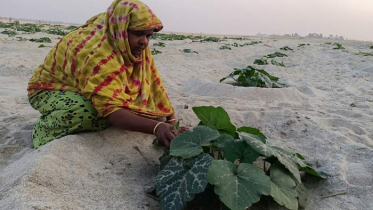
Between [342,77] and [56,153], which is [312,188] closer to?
[56,153]

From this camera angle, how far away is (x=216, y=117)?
1843 mm

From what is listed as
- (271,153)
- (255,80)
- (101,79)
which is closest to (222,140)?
(271,153)

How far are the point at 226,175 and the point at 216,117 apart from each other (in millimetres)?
530

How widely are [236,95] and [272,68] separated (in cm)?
302

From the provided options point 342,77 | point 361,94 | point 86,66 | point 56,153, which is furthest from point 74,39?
point 342,77

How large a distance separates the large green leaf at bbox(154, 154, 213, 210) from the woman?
1.14 feet

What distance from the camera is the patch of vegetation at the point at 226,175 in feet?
4.32

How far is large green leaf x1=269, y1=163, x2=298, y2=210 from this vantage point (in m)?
1.39

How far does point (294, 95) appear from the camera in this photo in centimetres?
386

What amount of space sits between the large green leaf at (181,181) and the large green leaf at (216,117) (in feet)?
1.19

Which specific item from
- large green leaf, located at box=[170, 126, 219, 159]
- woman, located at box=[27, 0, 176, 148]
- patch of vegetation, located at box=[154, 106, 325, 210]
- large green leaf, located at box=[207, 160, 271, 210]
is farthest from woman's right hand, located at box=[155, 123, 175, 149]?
large green leaf, located at box=[207, 160, 271, 210]

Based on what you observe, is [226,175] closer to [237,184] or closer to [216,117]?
[237,184]

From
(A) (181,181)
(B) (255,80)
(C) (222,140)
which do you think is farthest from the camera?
(B) (255,80)

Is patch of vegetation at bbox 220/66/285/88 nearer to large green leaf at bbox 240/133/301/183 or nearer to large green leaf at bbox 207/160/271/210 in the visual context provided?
large green leaf at bbox 240/133/301/183
